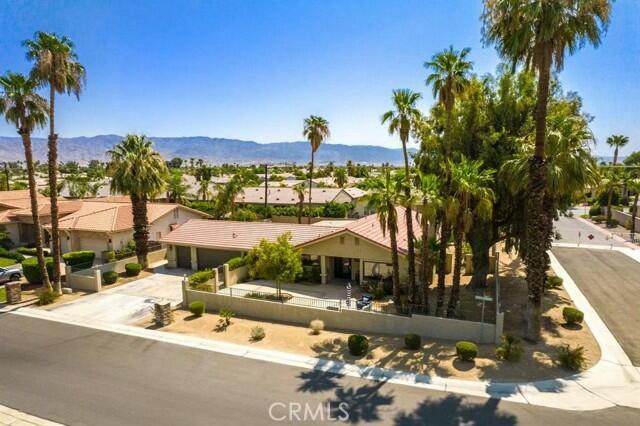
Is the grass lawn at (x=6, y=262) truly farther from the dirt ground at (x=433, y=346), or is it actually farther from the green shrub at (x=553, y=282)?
the green shrub at (x=553, y=282)

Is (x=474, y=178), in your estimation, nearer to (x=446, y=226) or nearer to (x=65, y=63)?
(x=446, y=226)

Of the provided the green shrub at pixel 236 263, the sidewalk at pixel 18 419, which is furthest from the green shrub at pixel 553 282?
the sidewalk at pixel 18 419

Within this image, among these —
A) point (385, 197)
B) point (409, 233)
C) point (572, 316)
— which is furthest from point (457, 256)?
point (572, 316)

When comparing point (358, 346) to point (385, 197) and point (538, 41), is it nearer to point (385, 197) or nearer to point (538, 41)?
point (385, 197)

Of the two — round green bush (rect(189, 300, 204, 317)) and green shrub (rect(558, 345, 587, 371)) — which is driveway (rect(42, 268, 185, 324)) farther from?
green shrub (rect(558, 345, 587, 371))

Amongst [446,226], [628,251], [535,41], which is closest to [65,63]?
[446,226]

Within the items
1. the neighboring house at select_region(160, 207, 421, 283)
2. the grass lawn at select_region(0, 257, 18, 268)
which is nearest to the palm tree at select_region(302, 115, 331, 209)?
the neighboring house at select_region(160, 207, 421, 283)
